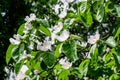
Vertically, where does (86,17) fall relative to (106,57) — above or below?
above

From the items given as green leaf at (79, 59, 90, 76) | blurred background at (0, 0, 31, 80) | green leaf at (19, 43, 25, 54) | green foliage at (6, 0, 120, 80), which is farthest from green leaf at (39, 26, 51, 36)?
blurred background at (0, 0, 31, 80)

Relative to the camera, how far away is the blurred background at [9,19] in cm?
786

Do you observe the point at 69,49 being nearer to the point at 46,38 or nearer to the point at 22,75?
the point at 46,38

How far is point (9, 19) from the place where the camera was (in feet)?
28.1

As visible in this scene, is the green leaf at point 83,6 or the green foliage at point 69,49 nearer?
the green foliage at point 69,49

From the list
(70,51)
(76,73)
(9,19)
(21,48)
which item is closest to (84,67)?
(76,73)

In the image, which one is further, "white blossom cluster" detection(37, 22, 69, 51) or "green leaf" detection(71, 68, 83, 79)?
"green leaf" detection(71, 68, 83, 79)

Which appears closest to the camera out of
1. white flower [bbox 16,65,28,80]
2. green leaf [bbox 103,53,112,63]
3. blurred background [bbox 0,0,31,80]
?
green leaf [bbox 103,53,112,63]

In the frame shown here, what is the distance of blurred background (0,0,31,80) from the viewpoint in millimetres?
7858

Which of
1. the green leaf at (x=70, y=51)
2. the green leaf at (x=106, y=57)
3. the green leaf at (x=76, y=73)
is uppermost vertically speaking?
the green leaf at (x=70, y=51)

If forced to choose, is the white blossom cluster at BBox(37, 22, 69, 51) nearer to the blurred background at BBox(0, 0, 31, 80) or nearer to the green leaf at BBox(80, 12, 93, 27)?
the green leaf at BBox(80, 12, 93, 27)

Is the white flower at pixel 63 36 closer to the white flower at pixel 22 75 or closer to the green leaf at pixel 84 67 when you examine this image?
the green leaf at pixel 84 67

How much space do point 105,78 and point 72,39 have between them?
1.22 feet

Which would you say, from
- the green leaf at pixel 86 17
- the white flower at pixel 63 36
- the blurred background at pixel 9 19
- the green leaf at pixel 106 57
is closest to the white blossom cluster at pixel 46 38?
the white flower at pixel 63 36
